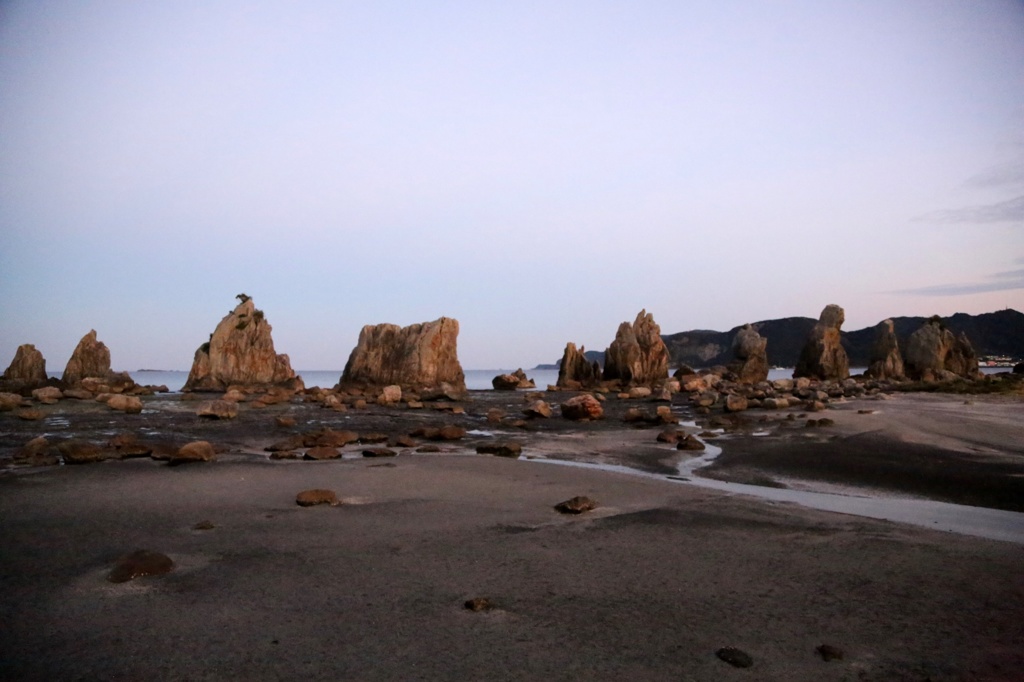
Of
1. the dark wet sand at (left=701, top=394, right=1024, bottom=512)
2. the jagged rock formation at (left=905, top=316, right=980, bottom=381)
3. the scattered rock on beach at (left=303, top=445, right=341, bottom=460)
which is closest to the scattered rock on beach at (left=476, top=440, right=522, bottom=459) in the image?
the scattered rock on beach at (left=303, top=445, right=341, bottom=460)

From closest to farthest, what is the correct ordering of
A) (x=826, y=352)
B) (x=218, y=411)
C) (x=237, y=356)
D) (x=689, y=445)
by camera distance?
1. (x=689, y=445)
2. (x=218, y=411)
3. (x=237, y=356)
4. (x=826, y=352)

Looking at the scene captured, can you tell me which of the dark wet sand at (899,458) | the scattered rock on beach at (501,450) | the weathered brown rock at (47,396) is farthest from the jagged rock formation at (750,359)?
the weathered brown rock at (47,396)

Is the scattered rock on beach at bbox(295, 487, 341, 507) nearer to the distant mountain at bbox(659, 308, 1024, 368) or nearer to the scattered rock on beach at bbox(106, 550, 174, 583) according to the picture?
the scattered rock on beach at bbox(106, 550, 174, 583)

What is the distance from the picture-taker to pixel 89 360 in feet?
177

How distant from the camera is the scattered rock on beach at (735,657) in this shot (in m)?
3.23

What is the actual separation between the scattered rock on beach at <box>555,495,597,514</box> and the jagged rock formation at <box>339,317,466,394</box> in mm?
41840

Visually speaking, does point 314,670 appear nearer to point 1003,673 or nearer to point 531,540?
point 531,540

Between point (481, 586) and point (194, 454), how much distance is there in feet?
26.9

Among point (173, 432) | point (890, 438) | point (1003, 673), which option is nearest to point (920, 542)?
point (1003, 673)

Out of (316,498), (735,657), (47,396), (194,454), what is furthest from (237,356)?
(735,657)

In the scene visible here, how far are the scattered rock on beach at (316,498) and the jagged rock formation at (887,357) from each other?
6528cm

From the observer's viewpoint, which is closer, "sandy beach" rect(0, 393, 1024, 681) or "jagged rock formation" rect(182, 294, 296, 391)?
"sandy beach" rect(0, 393, 1024, 681)

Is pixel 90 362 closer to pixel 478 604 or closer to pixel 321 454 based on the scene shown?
pixel 321 454

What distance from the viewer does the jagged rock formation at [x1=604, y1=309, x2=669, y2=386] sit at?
57.2 m
